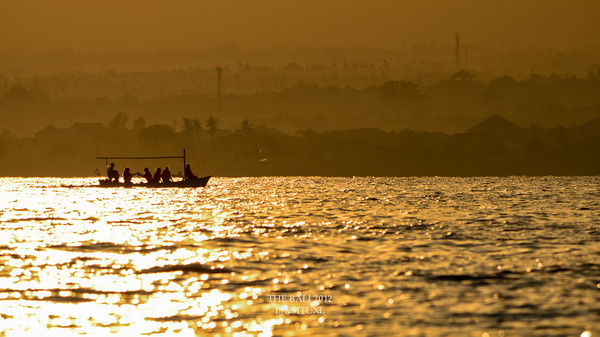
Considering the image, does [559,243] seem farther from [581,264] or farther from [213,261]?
[213,261]

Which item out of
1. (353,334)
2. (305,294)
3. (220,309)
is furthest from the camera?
(305,294)

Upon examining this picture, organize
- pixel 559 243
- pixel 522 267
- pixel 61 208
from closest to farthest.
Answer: pixel 522 267
pixel 559 243
pixel 61 208

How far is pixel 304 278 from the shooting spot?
35062mm

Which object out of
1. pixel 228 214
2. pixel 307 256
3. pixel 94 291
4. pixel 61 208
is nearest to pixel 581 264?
pixel 307 256

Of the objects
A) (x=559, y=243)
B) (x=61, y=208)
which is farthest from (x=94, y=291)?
(x=61, y=208)

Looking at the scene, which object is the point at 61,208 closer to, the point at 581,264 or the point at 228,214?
the point at 228,214

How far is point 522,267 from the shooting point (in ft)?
124

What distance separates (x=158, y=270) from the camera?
37844mm

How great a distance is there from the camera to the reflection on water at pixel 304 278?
26359 mm

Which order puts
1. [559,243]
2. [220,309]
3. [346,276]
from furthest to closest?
[559,243], [346,276], [220,309]

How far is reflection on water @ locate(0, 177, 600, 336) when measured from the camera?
26359 mm

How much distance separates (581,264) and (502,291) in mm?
8727

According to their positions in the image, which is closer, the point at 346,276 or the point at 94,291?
the point at 94,291

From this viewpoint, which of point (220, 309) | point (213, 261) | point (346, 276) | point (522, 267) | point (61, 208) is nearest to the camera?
point (220, 309)
